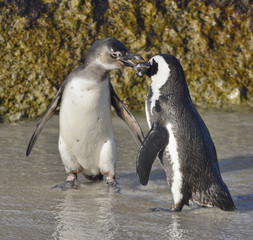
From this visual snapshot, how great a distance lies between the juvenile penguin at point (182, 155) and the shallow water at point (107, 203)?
0.10m

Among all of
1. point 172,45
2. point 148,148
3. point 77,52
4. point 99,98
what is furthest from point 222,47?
point 148,148

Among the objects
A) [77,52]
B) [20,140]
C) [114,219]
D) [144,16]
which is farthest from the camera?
[144,16]

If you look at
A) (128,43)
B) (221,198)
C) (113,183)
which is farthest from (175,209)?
(128,43)

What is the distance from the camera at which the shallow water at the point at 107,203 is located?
116 inches

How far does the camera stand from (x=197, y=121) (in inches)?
146

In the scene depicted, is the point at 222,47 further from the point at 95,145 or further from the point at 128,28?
the point at 95,145

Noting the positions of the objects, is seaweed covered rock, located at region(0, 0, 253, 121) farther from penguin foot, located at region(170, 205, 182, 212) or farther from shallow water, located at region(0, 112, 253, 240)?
penguin foot, located at region(170, 205, 182, 212)

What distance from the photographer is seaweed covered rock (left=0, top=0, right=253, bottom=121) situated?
7.09 metres

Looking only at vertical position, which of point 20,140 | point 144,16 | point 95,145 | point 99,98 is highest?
point 144,16

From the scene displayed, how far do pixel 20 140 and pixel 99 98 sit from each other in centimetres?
162

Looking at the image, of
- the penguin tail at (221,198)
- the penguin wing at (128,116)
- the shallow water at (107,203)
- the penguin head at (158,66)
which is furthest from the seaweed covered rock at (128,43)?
the penguin tail at (221,198)

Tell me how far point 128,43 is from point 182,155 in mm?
4266

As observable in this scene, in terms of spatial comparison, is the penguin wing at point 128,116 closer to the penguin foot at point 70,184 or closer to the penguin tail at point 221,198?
the penguin foot at point 70,184

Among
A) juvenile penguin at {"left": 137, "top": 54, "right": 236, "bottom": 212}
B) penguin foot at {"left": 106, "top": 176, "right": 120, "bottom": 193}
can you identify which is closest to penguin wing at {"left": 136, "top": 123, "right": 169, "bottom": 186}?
juvenile penguin at {"left": 137, "top": 54, "right": 236, "bottom": 212}
